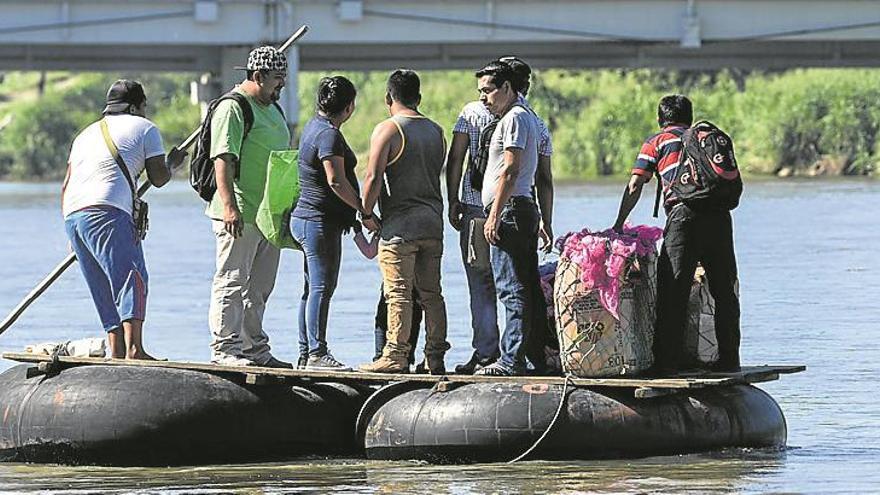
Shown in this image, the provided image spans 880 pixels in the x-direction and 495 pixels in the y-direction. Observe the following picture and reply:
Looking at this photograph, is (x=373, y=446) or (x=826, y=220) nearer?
(x=373, y=446)

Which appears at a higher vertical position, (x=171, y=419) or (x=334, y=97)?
(x=334, y=97)

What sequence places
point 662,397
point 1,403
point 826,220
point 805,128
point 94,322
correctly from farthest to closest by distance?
point 805,128 → point 826,220 → point 94,322 → point 1,403 → point 662,397

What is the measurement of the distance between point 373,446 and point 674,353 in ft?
5.77

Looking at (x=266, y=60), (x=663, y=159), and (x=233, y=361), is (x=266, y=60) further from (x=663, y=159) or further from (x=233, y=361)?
(x=663, y=159)

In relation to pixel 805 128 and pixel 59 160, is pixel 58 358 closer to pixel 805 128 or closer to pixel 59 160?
pixel 805 128

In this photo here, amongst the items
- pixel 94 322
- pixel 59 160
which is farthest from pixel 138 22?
pixel 59 160

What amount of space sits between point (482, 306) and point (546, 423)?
1.09 m

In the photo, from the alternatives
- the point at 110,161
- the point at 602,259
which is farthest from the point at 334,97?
the point at 602,259

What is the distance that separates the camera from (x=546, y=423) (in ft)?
37.6

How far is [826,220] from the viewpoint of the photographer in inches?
1593

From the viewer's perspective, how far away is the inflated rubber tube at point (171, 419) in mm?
11875

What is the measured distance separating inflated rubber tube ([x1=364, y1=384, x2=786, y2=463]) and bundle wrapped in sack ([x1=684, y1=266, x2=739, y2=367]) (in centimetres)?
46

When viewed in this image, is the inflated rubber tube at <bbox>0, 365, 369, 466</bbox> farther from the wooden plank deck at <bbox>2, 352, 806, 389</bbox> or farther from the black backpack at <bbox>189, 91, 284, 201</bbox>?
the black backpack at <bbox>189, 91, 284, 201</bbox>

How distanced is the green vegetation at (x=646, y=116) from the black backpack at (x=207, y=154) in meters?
57.1
